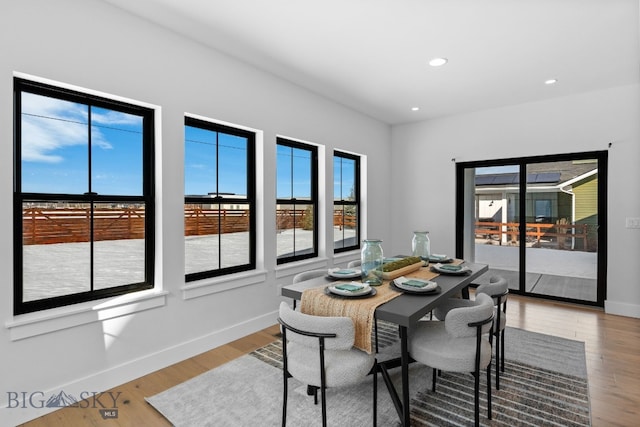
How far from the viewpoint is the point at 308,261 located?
4.17 metres

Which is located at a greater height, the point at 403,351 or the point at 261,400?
the point at 403,351

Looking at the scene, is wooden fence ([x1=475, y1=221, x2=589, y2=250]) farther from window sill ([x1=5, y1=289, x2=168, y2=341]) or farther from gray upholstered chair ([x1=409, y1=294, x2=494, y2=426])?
window sill ([x1=5, y1=289, x2=168, y2=341])

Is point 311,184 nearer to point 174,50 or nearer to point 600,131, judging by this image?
point 174,50

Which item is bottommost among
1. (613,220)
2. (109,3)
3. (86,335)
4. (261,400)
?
(261,400)

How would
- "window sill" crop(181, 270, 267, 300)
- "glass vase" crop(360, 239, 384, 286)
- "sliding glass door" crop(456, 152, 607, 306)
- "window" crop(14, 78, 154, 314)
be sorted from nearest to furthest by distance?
"window" crop(14, 78, 154, 314) < "glass vase" crop(360, 239, 384, 286) < "window sill" crop(181, 270, 267, 300) < "sliding glass door" crop(456, 152, 607, 306)

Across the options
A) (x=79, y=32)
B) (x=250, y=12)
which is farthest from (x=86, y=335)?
(x=250, y=12)

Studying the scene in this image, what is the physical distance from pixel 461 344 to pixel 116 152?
9.12 ft

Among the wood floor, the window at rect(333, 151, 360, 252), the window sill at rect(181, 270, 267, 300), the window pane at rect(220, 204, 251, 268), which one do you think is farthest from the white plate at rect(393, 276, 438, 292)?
the window at rect(333, 151, 360, 252)

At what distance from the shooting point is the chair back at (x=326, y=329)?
167 centimetres

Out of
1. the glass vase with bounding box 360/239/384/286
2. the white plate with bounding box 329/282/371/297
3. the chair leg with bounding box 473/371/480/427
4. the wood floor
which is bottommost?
the wood floor

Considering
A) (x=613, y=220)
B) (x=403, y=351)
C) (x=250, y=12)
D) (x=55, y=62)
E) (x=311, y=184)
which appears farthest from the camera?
(x=311, y=184)

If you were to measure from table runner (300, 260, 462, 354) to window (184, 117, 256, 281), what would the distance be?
1467mm

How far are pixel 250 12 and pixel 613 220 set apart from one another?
4.67m

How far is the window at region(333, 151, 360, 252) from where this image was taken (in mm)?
4828
